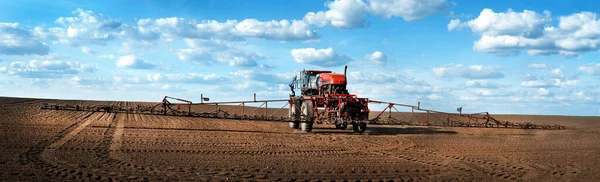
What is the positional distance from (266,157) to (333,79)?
8758 millimetres

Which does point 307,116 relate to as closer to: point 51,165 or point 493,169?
point 493,169

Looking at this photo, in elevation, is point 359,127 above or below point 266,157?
above

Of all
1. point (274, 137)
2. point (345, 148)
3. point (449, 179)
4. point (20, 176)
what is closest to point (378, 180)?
point (449, 179)

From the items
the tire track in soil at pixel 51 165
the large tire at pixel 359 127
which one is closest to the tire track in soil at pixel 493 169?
the large tire at pixel 359 127

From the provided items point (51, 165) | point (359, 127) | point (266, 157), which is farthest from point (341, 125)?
point (51, 165)

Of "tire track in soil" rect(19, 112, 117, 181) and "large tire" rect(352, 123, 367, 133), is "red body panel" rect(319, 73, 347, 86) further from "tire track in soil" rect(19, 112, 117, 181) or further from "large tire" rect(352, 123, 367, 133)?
"tire track in soil" rect(19, 112, 117, 181)

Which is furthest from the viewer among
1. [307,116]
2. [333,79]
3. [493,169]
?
[333,79]

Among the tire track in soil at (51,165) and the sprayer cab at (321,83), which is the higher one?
the sprayer cab at (321,83)

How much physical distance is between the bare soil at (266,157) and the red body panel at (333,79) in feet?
10.4

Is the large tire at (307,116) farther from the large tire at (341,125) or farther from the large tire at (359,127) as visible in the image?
the large tire at (359,127)

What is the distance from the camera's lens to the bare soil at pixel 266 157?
29.8 ft

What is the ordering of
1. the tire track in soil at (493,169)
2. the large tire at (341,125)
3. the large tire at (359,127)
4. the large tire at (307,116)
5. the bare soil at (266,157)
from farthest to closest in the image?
the large tire at (359,127) < the large tire at (307,116) < the large tire at (341,125) < the tire track in soil at (493,169) < the bare soil at (266,157)

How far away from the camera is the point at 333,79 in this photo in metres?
19.7

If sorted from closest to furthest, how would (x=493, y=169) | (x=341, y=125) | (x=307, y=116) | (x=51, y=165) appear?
(x=51, y=165), (x=493, y=169), (x=307, y=116), (x=341, y=125)
